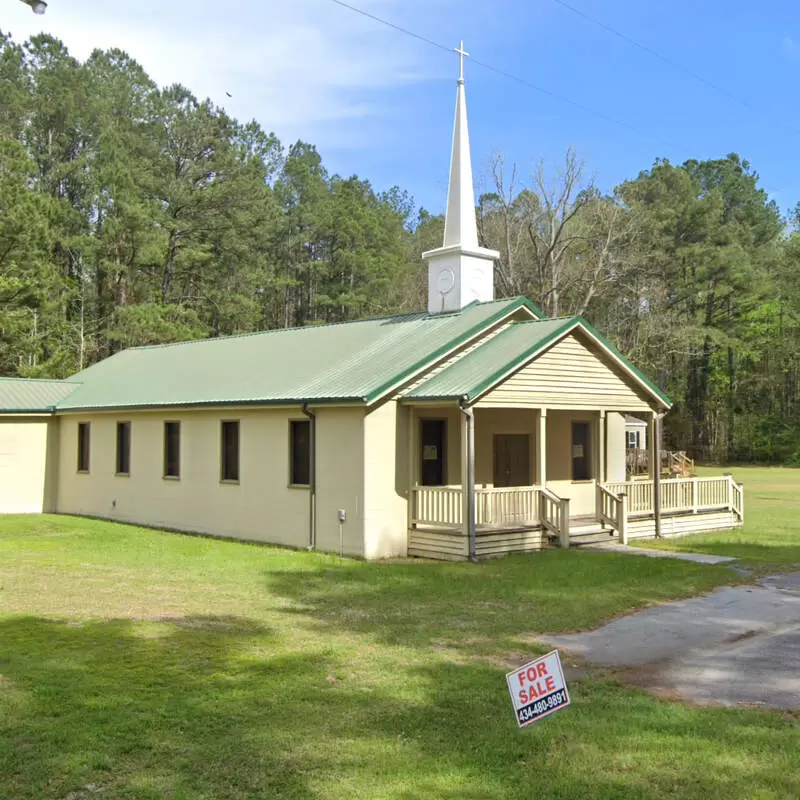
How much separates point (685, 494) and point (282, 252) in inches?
1611

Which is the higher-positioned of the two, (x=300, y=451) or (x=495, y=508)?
(x=300, y=451)

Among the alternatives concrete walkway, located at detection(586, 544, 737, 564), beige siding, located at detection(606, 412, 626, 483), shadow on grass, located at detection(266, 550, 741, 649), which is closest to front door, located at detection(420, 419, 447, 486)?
shadow on grass, located at detection(266, 550, 741, 649)

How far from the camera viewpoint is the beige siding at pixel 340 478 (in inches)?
630

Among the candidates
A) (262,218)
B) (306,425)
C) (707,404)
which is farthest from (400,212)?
(306,425)

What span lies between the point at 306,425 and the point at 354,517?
235cm

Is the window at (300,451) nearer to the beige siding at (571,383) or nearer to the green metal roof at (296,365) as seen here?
the green metal roof at (296,365)

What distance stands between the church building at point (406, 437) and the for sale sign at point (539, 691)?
33.5 feet

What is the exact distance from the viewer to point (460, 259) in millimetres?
19938

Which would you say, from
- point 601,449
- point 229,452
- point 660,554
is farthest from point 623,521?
point 229,452

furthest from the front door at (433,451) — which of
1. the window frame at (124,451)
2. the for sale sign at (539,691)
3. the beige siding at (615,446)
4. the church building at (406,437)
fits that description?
the for sale sign at (539,691)

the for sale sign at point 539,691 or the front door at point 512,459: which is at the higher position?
the front door at point 512,459

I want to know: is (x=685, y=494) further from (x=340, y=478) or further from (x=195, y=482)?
(x=195, y=482)

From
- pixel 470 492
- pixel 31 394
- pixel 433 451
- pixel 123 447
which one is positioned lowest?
pixel 470 492

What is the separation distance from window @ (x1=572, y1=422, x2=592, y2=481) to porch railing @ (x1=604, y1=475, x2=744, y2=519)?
5.61ft
